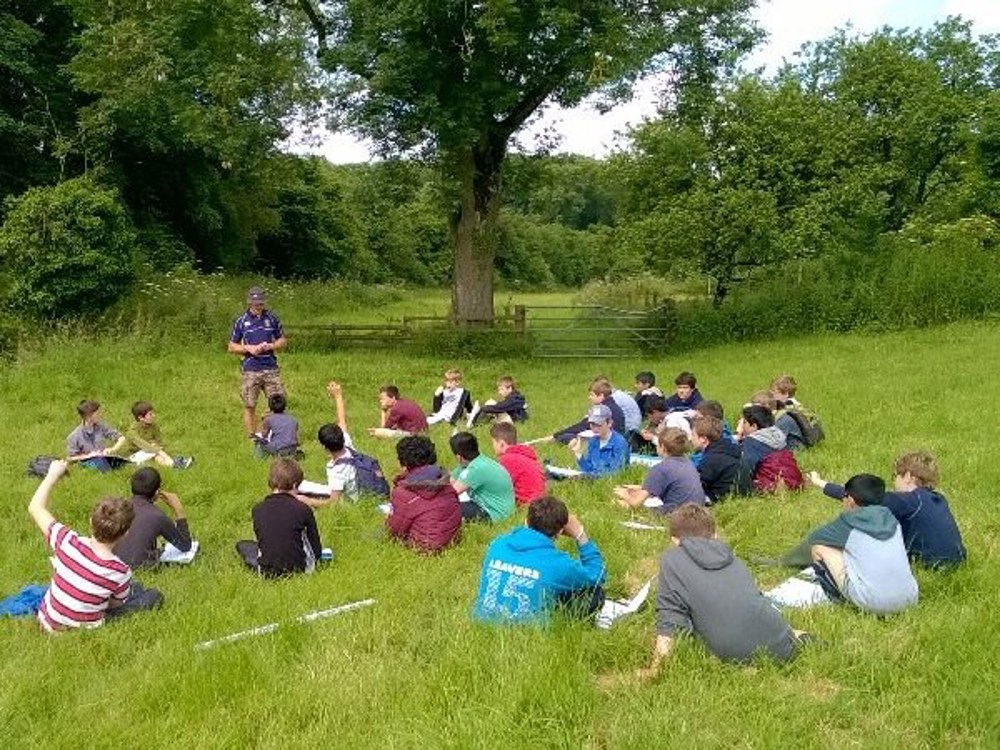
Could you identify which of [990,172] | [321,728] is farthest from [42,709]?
[990,172]

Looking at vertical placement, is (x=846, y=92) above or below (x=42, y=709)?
above

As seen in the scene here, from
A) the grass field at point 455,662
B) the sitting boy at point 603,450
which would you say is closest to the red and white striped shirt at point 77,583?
the grass field at point 455,662

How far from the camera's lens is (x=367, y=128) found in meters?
20.9

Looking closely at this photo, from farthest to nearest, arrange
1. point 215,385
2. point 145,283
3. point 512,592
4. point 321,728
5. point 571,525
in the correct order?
point 145,283 < point 215,385 < point 571,525 < point 512,592 < point 321,728

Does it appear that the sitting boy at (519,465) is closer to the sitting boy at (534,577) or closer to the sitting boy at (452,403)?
the sitting boy at (534,577)

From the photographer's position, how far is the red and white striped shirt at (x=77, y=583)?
5.84 m

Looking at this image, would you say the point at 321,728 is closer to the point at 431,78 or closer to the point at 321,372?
the point at 321,372

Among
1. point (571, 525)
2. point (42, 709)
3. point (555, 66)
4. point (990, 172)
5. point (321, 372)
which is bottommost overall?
point (321, 372)

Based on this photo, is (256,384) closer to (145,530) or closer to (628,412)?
(628,412)

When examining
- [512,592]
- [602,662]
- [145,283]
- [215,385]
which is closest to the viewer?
[602,662]

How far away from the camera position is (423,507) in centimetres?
750

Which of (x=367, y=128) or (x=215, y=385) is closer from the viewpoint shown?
(x=215, y=385)

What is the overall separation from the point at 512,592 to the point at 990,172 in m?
29.7

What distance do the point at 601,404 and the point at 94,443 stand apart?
6323mm
